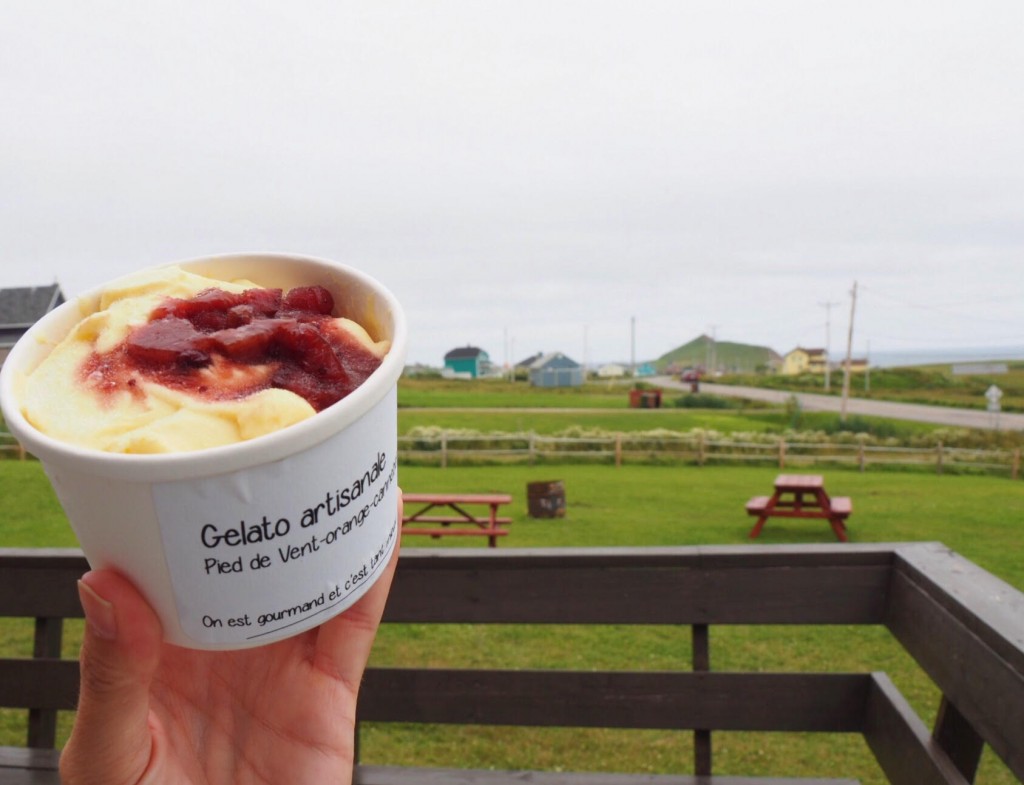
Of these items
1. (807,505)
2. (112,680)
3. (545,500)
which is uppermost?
(112,680)

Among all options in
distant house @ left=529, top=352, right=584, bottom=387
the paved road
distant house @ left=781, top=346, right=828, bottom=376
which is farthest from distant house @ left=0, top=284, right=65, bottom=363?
distant house @ left=781, top=346, right=828, bottom=376

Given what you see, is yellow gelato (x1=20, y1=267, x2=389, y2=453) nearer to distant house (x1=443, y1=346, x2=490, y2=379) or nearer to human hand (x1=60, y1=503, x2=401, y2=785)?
human hand (x1=60, y1=503, x2=401, y2=785)

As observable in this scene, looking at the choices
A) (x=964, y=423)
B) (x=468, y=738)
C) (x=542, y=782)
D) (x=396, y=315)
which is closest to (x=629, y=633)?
(x=468, y=738)

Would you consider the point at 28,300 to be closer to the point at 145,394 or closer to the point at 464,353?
the point at 145,394

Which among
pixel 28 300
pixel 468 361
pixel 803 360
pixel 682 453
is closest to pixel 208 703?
pixel 28 300

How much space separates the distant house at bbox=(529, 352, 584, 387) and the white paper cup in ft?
247

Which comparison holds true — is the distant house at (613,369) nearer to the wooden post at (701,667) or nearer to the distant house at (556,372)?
the distant house at (556,372)

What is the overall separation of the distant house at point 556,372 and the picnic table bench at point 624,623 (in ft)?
243

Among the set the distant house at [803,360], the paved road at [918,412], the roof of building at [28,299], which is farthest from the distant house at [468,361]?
the roof of building at [28,299]

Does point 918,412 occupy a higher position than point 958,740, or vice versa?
point 958,740

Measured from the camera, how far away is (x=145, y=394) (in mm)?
1121

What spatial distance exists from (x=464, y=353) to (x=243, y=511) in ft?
265

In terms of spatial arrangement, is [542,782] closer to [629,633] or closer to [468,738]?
[468,738]

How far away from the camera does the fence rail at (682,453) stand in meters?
22.5
